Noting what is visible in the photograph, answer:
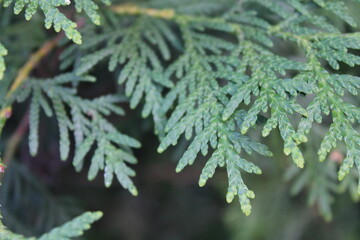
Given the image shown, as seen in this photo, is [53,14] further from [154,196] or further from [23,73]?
[154,196]

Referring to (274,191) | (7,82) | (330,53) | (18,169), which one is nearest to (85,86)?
(18,169)

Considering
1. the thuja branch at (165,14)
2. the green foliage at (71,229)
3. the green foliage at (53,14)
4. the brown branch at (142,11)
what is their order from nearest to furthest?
the green foliage at (71,229) < the green foliage at (53,14) < the thuja branch at (165,14) < the brown branch at (142,11)

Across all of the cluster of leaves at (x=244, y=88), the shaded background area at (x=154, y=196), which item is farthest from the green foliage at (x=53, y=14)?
the shaded background area at (x=154, y=196)

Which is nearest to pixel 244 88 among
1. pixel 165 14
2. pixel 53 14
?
pixel 53 14

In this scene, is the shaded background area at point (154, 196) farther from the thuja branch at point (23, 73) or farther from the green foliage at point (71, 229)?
the green foliage at point (71, 229)

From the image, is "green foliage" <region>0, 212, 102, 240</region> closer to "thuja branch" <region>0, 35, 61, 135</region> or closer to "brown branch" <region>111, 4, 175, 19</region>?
"thuja branch" <region>0, 35, 61, 135</region>

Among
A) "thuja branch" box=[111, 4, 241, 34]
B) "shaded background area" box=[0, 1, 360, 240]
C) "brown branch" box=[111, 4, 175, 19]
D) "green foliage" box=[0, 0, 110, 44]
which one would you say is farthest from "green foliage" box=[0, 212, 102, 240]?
"brown branch" box=[111, 4, 175, 19]

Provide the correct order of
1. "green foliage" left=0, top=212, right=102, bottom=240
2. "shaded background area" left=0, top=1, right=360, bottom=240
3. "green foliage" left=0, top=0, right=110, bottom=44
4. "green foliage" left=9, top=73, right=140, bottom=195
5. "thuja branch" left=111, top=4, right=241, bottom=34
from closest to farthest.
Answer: "green foliage" left=0, top=212, right=102, bottom=240
"green foliage" left=0, top=0, right=110, bottom=44
"green foliage" left=9, top=73, right=140, bottom=195
"thuja branch" left=111, top=4, right=241, bottom=34
"shaded background area" left=0, top=1, right=360, bottom=240

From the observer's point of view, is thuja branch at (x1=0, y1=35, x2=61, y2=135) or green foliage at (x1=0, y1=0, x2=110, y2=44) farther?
thuja branch at (x1=0, y1=35, x2=61, y2=135)

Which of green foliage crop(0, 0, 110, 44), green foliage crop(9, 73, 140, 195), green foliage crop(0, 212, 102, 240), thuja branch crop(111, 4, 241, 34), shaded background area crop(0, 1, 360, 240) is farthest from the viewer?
shaded background area crop(0, 1, 360, 240)
